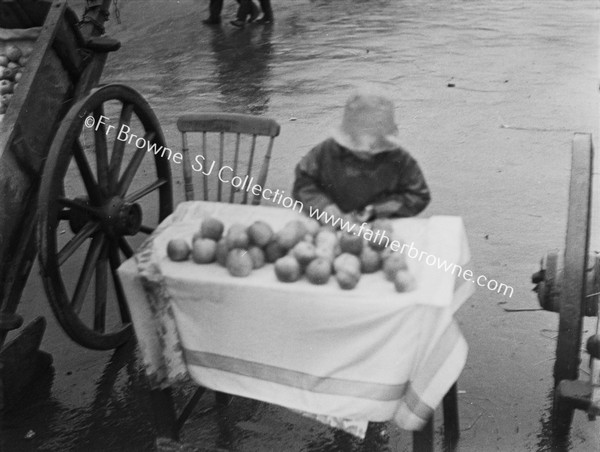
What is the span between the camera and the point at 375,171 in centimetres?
311

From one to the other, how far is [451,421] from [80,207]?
1.99m

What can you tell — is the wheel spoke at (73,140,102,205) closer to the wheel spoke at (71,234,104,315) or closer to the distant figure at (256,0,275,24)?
the wheel spoke at (71,234,104,315)

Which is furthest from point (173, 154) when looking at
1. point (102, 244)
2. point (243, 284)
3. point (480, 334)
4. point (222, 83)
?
point (243, 284)

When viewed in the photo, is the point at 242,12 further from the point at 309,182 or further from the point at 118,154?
the point at 309,182

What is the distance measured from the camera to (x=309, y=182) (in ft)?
10.4

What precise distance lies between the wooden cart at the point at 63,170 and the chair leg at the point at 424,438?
1.52 metres

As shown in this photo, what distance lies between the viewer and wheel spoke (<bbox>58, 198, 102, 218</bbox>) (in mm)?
3434

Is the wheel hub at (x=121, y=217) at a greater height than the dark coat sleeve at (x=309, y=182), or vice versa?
the dark coat sleeve at (x=309, y=182)

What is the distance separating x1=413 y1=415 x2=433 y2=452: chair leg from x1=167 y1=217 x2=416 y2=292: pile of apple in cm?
55

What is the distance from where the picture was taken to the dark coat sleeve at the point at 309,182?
10.4 ft

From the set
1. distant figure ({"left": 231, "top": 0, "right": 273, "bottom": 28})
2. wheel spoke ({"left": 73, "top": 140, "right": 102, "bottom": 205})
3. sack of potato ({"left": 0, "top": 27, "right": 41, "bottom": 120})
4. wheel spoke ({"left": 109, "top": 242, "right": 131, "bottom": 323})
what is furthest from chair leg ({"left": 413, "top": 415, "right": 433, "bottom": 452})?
distant figure ({"left": 231, "top": 0, "right": 273, "bottom": 28})

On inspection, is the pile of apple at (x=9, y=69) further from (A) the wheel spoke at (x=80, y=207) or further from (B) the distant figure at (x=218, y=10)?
(B) the distant figure at (x=218, y=10)

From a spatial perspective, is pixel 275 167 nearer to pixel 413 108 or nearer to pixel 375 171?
pixel 413 108

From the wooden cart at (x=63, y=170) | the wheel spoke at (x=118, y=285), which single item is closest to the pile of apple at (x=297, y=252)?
the wooden cart at (x=63, y=170)
